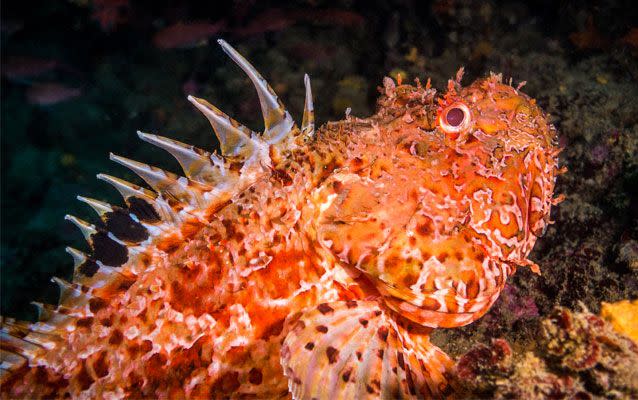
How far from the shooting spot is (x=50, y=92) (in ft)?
38.0

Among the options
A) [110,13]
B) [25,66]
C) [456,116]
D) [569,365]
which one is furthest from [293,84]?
[25,66]

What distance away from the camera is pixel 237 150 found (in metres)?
2.90

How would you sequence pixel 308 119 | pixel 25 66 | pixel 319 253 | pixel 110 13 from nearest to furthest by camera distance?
pixel 319 253
pixel 308 119
pixel 110 13
pixel 25 66

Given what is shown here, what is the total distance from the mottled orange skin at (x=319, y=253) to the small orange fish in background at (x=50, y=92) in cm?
1085

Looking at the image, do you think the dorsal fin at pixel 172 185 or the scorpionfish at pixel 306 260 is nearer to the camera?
the scorpionfish at pixel 306 260

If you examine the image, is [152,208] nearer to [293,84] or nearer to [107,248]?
[107,248]

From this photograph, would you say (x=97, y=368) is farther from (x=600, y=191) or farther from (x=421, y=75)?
(x=421, y=75)

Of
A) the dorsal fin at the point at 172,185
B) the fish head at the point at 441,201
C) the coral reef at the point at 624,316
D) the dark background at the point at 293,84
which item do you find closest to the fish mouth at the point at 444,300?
the fish head at the point at 441,201

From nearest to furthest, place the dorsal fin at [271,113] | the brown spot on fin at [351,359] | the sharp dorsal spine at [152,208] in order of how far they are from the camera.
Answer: the brown spot on fin at [351,359]
the sharp dorsal spine at [152,208]
the dorsal fin at [271,113]

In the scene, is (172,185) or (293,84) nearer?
(172,185)

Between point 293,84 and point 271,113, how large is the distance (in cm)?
606

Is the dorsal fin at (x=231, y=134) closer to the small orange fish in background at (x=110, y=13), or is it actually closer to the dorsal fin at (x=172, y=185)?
the dorsal fin at (x=172, y=185)

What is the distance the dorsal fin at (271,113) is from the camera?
2.88 m

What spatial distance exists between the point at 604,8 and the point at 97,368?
972 cm
